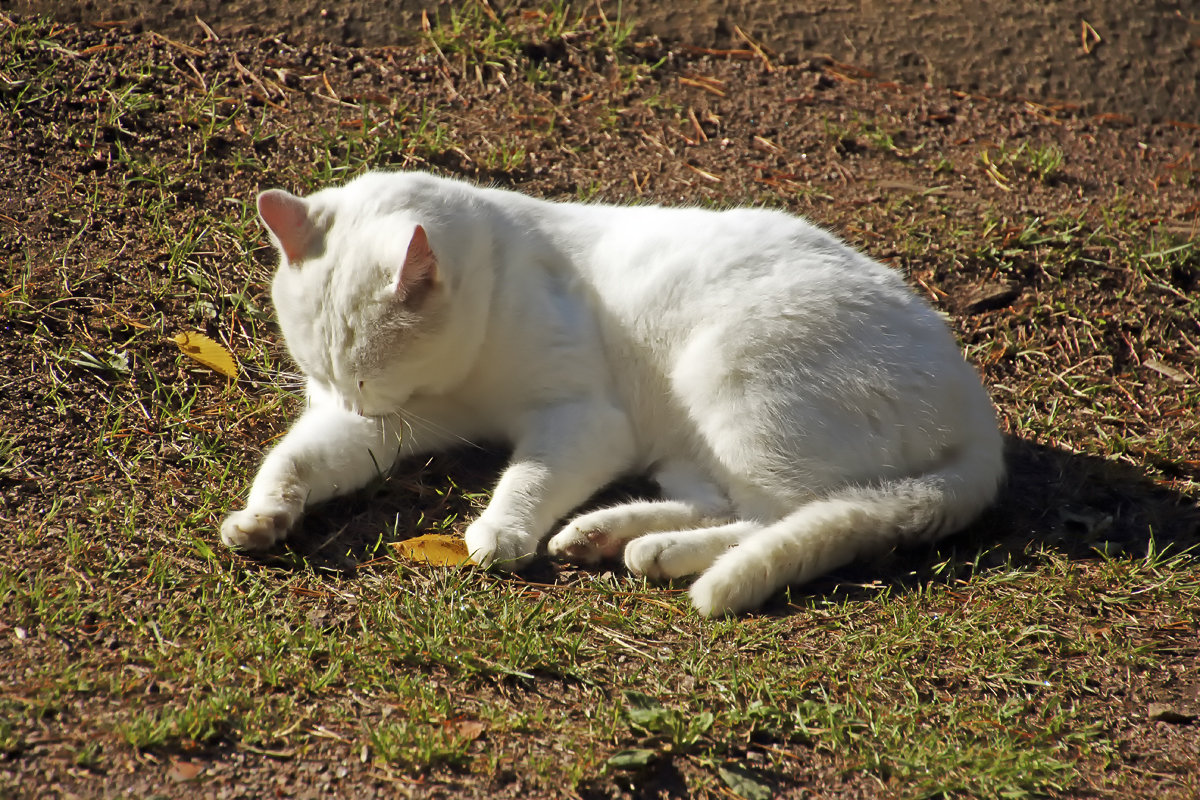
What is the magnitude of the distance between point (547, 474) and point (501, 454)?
46cm

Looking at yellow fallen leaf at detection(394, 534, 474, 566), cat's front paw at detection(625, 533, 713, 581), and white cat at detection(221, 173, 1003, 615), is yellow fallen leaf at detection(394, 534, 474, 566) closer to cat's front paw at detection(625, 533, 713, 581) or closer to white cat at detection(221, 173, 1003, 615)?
white cat at detection(221, 173, 1003, 615)

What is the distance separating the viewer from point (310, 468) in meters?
3.02

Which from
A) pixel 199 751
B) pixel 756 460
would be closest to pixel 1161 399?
pixel 756 460

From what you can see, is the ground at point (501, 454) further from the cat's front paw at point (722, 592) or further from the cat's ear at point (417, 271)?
the cat's ear at point (417, 271)

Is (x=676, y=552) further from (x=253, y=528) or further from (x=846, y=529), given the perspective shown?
(x=253, y=528)

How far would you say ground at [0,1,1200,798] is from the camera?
2266 mm

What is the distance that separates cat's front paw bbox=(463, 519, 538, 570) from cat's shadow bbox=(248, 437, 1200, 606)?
7 cm

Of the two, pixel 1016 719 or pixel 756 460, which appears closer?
pixel 1016 719

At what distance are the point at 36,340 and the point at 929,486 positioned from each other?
2.96 metres

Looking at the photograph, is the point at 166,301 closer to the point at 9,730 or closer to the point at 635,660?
the point at 9,730

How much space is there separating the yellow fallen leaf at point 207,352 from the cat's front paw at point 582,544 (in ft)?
4.56

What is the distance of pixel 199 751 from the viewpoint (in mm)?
2121

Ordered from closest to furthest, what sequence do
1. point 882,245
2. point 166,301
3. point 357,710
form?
point 357,710 < point 166,301 < point 882,245

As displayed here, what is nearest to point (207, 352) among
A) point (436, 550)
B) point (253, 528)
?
point (253, 528)
